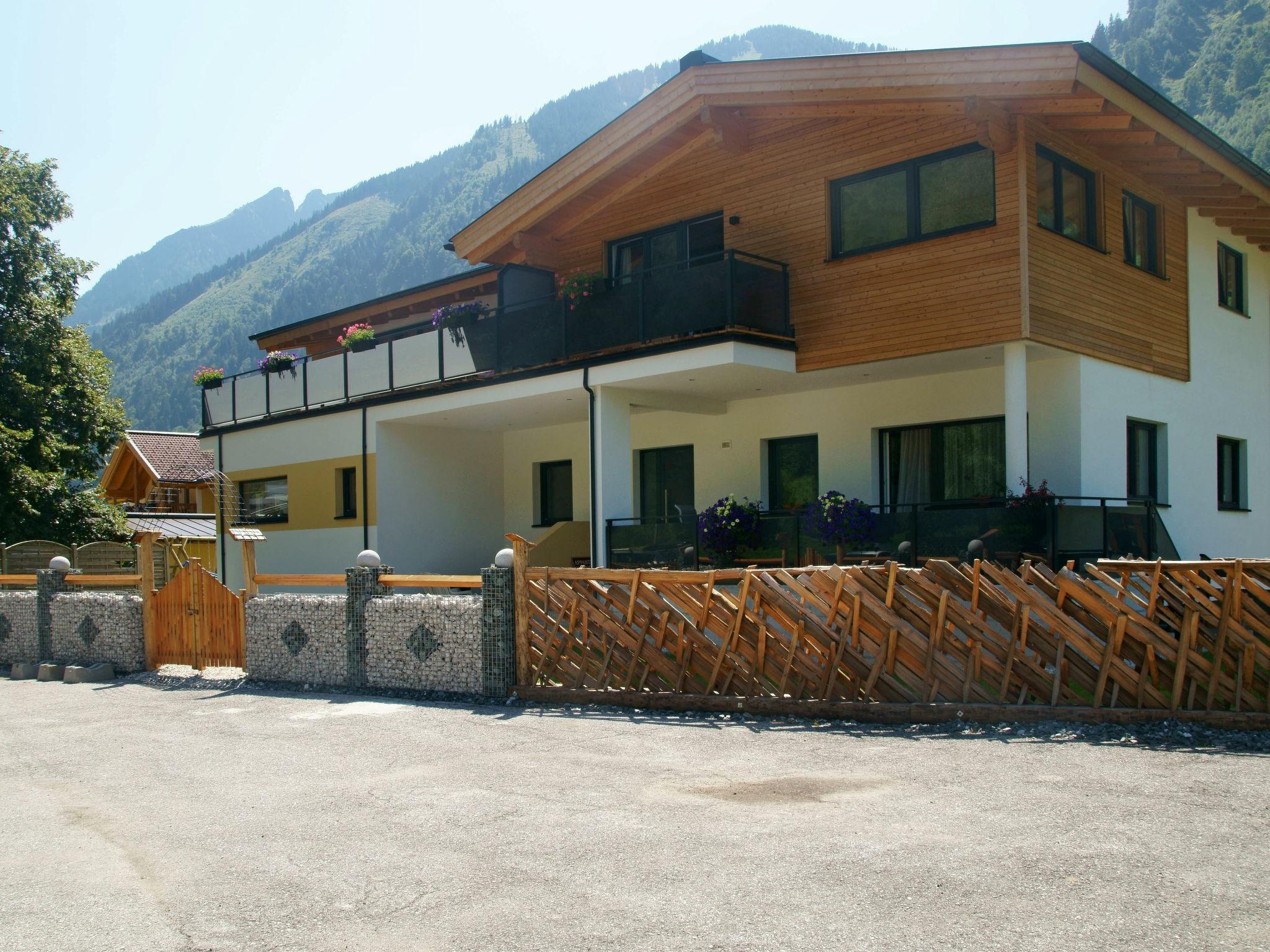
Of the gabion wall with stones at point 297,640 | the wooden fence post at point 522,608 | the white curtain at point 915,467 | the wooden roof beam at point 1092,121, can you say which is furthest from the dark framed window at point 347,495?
the wooden roof beam at point 1092,121

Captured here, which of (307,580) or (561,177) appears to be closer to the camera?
(307,580)

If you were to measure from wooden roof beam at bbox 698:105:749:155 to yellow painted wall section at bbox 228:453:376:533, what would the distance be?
893 cm

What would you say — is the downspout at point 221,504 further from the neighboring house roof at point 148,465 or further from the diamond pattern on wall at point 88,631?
the neighboring house roof at point 148,465

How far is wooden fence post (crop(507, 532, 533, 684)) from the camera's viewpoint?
450 inches

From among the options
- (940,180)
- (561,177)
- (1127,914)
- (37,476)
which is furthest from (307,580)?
(37,476)

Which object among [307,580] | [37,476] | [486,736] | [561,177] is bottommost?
[486,736]

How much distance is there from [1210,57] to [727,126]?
93879mm

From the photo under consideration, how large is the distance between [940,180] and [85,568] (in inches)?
838

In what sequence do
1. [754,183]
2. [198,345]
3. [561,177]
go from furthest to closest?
[198,345], [561,177], [754,183]

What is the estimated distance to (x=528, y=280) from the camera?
1931 cm

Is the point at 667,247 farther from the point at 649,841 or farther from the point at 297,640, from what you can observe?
the point at 649,841

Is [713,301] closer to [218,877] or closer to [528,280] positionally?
[528,280]

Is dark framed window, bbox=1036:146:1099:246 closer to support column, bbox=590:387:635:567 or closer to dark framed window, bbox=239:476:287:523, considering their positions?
support column, bbox=590:387:635:567

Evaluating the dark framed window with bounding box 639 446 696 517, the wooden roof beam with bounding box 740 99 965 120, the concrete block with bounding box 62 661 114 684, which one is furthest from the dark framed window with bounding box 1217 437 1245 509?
the concrete block with bounding box 62 661 114 684
